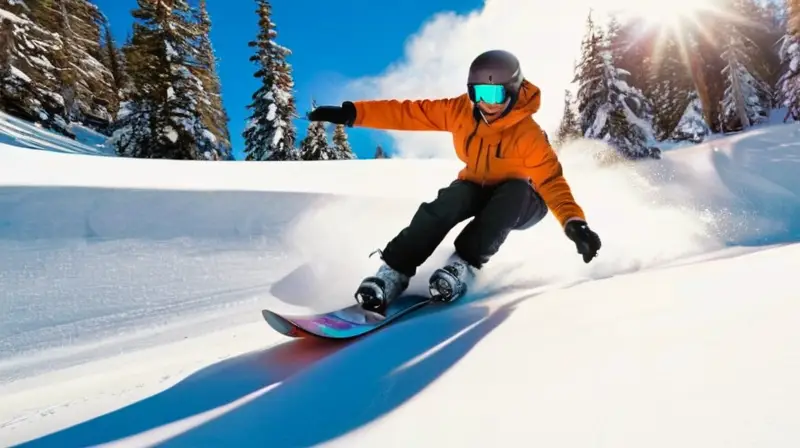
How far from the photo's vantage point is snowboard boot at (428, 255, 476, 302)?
3042 millimetres

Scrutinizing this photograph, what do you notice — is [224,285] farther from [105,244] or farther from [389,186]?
[389,186]

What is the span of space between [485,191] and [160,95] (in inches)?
769

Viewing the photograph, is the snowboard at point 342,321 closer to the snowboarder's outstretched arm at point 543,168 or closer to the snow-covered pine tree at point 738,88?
the snowboarder's outstretched arm at point 543,168

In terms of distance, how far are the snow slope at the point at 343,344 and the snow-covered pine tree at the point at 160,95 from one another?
1513 centimetres

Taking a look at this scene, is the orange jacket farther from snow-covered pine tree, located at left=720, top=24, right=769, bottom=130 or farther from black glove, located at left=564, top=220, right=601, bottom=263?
snow-covered pine tree, located at left=720, top=24, right=769, bottom=130

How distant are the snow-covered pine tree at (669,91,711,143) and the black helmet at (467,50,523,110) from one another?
27.1 meters

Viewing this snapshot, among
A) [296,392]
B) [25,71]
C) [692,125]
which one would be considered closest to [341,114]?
[296,392]

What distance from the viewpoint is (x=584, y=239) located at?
3.13 m

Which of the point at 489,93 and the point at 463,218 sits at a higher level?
the point at 489,93

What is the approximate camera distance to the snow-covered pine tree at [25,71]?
17.8 m

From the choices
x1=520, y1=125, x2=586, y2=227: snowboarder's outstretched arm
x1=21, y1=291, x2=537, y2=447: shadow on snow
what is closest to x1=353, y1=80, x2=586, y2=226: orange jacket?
x1=520, y1=125, x2=586, y2=227: snowboarder's outstretched arm

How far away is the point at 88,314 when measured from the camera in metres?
2.88

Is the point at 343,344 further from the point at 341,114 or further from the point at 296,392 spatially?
the point at 341,114

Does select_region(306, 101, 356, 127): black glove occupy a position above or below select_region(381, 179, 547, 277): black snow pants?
above
